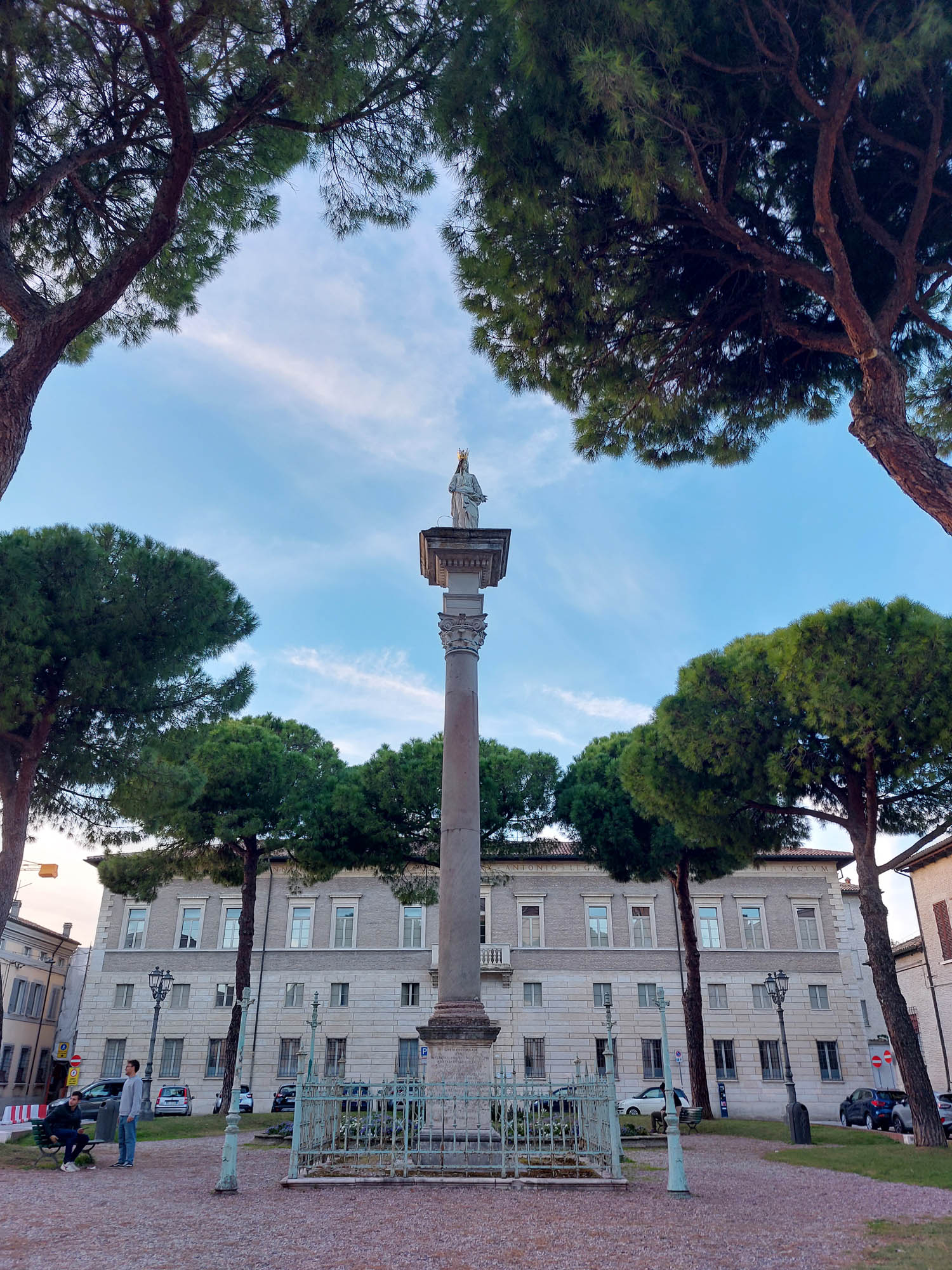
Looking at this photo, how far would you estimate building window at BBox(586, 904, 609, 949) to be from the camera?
3609 centimetres

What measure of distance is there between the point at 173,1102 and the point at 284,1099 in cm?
380

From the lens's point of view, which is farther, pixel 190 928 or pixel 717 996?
pixel 190 928

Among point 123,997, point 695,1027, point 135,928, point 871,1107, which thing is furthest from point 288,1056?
point 871,1107

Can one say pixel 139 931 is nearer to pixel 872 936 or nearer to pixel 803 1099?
pixel 803 1099

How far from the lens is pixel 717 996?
35.1 meters

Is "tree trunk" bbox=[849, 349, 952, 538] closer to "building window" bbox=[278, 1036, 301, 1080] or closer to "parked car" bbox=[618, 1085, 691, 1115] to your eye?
"parked car" bbox=[618, 1085, 691, 1115]

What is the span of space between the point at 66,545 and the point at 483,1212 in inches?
479

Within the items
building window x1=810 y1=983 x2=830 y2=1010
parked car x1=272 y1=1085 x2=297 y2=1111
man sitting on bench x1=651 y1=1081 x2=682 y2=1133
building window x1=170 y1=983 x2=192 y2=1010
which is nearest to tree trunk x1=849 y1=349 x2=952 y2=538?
man sitting on bench x1=651 y1=1081 x2=682 y2=1133

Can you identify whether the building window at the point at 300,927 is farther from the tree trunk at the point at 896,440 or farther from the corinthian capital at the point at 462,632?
the tree trunk at the point at 896,440

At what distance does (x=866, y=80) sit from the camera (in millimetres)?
9375

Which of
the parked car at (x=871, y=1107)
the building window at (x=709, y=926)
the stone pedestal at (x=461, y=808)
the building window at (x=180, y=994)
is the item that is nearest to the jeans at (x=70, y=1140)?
the stone pedestal at (x=461, y=808)

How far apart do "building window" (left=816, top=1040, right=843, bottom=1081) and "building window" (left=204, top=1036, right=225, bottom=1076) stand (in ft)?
71.9

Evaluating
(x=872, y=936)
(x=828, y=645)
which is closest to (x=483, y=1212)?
(x=872, y=936)

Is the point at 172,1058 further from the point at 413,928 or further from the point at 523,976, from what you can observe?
the point at 523,976
